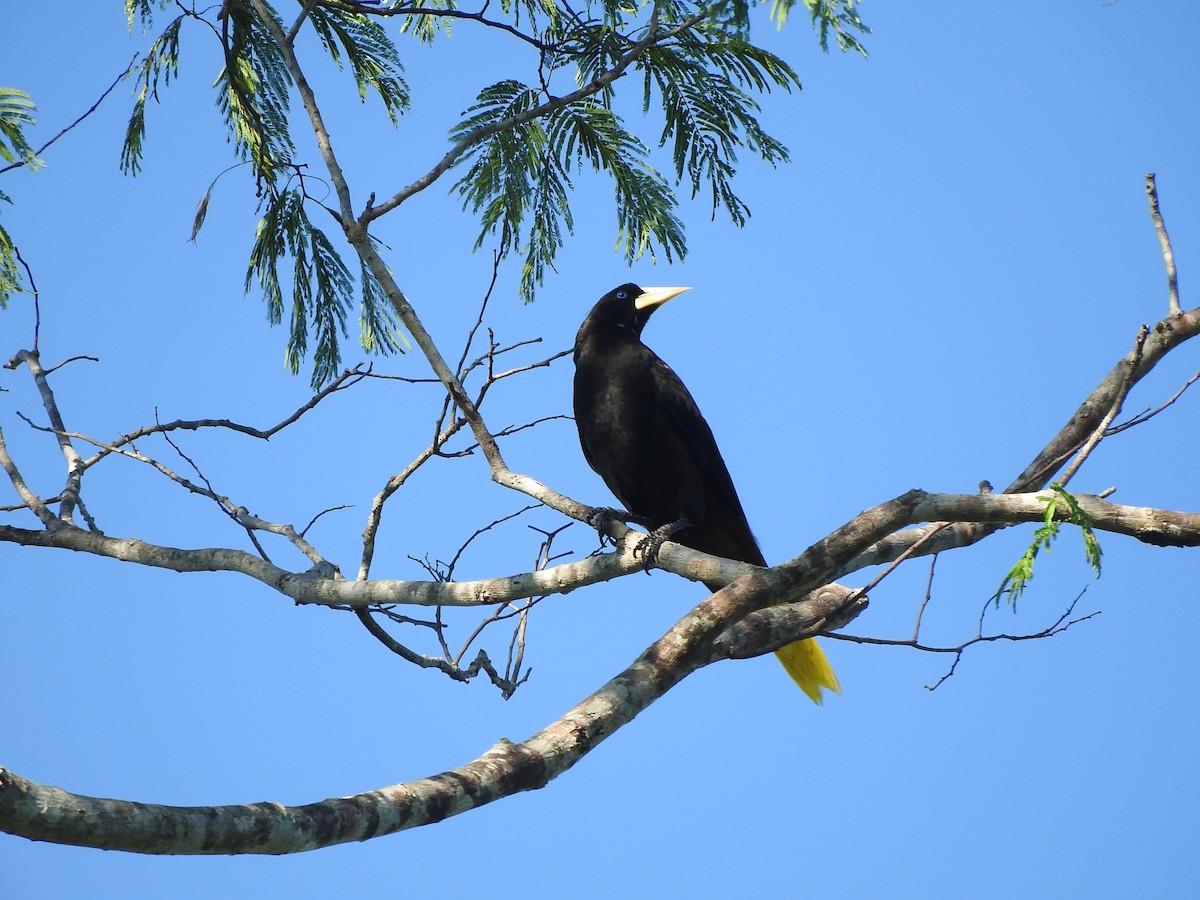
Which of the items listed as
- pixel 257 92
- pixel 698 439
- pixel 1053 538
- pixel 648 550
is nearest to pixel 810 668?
pixel 698 439

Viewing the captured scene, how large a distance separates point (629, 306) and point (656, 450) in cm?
86

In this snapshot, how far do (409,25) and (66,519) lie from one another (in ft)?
8.01

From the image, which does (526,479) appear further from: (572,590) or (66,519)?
(66,519)

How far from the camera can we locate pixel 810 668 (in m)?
3.91

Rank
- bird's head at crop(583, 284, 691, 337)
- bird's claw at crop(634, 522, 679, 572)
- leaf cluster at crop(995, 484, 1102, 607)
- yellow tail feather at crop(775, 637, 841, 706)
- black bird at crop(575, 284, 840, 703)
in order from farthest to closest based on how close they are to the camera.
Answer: bird's head at crop(583, 284, 691, 337), black bird at crop(575, 284, 840, 703), yellow tail feather at crop(775, 637, 841, 706), bird's claw at crop(634, 522, 679, 572), leaf cluster at crop(995, 484, 1102, 607)

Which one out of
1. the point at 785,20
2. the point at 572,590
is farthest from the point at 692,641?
the point at 785,20

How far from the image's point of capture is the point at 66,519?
3.47 metres

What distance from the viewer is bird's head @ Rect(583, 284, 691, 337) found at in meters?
4.65

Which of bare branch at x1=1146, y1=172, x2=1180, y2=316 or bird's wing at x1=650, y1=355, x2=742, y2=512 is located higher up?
bird's wing at x1=650, y1=355, x2=742, y2=512

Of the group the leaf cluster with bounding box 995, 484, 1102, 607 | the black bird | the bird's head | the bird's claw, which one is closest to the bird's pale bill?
the bird's head

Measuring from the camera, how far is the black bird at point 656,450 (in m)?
4.13

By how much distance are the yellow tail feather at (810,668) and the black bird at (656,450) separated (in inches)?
19.3

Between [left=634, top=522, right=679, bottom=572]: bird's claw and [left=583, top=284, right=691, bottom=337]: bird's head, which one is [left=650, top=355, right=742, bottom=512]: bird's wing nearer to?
[left=583, top=284, right=691, bottom=337]: bird's head

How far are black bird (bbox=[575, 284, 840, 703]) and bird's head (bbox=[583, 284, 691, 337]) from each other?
9.8 inches
